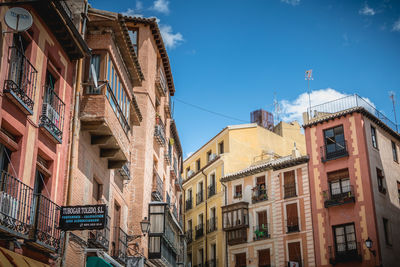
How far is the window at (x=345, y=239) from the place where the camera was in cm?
3672

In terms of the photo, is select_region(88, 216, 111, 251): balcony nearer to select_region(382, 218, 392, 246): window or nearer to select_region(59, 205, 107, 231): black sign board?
select_region(59, 205, 107, 231): black sign board

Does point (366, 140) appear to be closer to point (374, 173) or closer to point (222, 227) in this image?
point (374, 173)

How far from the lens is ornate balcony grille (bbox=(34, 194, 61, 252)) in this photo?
1295 cm

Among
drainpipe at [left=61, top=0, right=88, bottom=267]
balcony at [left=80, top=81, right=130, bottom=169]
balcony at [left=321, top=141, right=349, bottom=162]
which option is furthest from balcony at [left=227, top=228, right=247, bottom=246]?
drainpipe at [left=61, top=0, right=88, bottom=267]

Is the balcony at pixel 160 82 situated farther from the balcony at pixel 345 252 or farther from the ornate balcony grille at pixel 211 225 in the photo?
the ornate balcony grille at pixel 211 225

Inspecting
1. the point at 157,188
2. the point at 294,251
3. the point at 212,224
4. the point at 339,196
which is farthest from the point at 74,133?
the point at 212,224

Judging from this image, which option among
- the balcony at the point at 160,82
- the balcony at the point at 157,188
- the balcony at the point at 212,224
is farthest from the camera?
the balcony at the point at 212,224

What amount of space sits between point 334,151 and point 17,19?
31762mm

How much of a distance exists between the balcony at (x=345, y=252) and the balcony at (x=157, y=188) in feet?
46.1

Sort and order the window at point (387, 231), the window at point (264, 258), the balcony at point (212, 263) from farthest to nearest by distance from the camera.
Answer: the balcony at point (212, 263), the window at point (264, 258), the window at point (387, 231)

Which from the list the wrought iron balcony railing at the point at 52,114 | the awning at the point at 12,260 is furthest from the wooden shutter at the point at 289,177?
the awning at the point at 12,260

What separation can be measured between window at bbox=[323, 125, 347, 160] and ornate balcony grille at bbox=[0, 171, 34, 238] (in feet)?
98.8

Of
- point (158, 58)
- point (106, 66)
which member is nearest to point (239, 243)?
point (158, 58)

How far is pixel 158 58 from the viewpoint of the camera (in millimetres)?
31484
